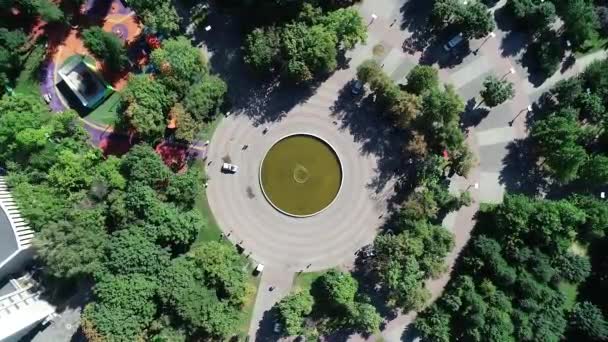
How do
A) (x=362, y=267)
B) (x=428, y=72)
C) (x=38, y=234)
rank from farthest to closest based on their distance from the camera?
(x=362, y=267), (x=428, y=72), (x=38, y=234)

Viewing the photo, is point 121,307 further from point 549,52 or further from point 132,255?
point 549,52

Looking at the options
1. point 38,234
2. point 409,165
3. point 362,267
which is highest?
point 38,234

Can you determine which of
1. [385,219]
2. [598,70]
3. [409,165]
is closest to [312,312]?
[385,219]

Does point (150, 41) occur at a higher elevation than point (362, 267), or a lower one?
higher

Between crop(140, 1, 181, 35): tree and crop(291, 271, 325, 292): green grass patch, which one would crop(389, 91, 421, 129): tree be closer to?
crop(291, 271, 325, 292): green grass patch

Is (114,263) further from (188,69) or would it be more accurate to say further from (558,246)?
(558,246)

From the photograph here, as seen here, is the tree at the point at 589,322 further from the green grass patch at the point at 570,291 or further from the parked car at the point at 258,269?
the parked car at the point at 258,269

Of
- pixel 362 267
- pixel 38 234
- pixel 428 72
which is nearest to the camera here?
pixel 38 234

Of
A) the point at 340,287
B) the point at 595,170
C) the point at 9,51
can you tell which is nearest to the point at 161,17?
the point at 9,51
